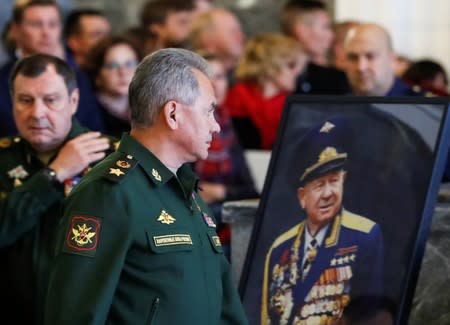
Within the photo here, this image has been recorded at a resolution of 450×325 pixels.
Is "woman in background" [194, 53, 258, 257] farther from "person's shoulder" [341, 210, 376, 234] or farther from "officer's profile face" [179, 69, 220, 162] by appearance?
"officer's profile face" [179, 69, 220, 162]

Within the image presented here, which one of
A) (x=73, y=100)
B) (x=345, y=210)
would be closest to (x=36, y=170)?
(x=73, y=100)

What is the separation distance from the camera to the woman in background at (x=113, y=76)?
6172 millimetres

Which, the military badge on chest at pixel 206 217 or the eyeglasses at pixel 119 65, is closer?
the military badge on chest at pixel 206 217

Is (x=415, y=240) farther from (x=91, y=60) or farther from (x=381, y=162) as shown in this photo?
(x=91, y=60)

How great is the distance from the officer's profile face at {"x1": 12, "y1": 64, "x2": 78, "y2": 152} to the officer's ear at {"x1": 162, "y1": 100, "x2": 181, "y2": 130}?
4.56 ft

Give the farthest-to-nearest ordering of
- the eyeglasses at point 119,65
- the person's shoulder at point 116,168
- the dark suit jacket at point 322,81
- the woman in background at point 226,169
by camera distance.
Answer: the dark suit jacket at point 322,81
the eyeglasses at point 119,65
the woman in background at point 226,169
the person's shoulder at point 116,168

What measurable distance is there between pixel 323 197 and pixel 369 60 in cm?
235

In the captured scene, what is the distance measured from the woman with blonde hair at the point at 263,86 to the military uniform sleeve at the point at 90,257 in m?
3.41

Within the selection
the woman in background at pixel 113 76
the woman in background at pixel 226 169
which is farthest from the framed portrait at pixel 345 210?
the woman in background at pixel 113 76

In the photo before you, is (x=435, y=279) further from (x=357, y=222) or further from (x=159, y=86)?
(x=159, y=86)

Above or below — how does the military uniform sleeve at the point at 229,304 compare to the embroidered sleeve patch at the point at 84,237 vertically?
below

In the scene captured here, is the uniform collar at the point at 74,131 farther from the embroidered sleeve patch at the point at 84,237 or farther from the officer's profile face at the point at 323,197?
the embroidered sleeve patch at the point at 84,237

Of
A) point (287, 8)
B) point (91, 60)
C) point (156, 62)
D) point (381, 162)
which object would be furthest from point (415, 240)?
point (287, 8)

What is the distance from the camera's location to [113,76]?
6270 millimetres
